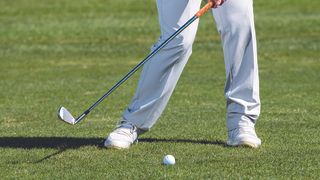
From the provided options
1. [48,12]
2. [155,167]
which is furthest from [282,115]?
[48,12]

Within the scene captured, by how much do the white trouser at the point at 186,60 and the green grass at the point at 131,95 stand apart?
0.94 feet

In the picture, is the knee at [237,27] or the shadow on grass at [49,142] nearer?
the knee at [237,27]

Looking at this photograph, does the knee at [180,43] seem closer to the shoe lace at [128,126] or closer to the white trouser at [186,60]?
the white trouser at [186,60]

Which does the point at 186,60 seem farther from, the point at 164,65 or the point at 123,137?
the point at 123,137

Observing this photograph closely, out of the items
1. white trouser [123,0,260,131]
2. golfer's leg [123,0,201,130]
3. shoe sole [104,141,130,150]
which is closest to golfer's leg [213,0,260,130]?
white trouser [123,0,260,131]

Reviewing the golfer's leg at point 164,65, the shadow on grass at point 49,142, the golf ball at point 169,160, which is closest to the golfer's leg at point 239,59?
the golfer's leg at point 164,65

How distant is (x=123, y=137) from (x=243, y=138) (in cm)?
89

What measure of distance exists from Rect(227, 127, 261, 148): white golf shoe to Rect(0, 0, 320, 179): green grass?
84 mm

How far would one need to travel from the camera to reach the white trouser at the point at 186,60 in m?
7.40

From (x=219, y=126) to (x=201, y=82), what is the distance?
180 inches

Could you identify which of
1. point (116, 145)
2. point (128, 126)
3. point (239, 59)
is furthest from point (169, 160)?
point (239, 59)

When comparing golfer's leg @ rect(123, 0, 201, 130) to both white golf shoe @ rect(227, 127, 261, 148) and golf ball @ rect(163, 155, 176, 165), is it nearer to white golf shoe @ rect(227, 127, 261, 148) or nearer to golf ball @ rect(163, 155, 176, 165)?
white golf shoe @ rect(227, 127, 261, 148)

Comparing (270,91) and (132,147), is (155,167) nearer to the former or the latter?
(132,147)

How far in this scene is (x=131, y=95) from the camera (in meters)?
12.1
